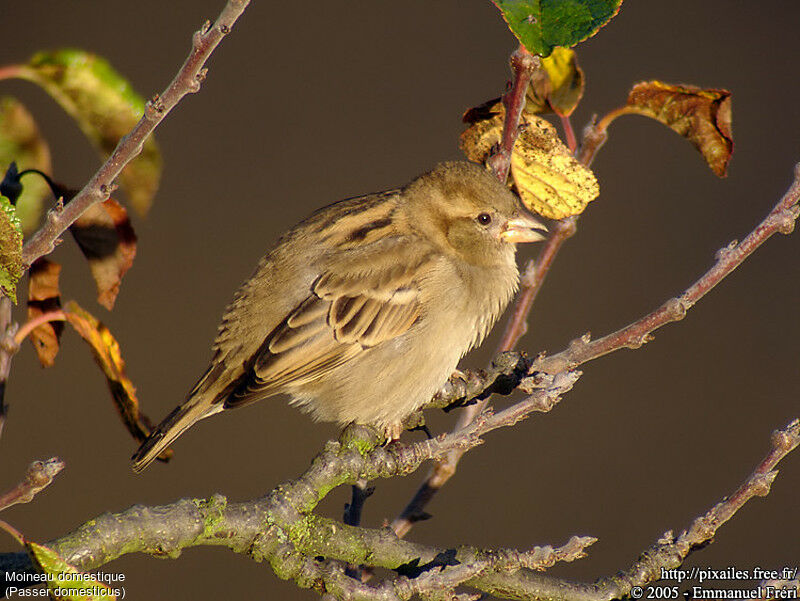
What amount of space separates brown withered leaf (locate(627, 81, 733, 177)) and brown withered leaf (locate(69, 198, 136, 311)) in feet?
2.49

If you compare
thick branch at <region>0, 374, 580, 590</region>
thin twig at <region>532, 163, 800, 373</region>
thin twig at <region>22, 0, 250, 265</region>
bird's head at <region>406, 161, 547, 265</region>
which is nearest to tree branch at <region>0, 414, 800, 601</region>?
thick branch at <region>0, 374, 580, 590</region>

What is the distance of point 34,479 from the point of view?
871mm

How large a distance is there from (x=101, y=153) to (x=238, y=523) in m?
0.53

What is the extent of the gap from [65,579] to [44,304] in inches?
23.1

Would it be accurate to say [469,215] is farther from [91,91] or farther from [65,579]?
[65,579]

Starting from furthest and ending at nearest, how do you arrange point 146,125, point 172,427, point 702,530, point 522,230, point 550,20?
point 522,230 < point 172,427 < point 702,530 < point 550,20 < point 146,125

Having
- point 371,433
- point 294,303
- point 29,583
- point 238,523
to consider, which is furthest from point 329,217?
point 29,583

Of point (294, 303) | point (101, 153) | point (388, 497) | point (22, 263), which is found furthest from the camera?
point (388, 497)

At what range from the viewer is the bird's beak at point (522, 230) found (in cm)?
172

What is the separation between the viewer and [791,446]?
3.34 ft

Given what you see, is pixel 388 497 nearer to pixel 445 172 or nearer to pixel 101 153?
pixel 445 172

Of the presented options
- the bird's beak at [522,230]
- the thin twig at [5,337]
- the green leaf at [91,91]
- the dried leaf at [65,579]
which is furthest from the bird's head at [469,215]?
the dried leaf at [65,579]

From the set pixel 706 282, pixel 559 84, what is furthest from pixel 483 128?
pixel 706 282

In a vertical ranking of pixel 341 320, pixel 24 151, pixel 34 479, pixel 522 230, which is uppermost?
pixel 24 151
